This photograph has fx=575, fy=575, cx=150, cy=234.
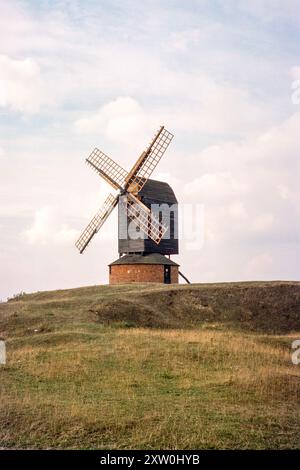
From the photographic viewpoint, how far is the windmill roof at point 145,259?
46591 mm

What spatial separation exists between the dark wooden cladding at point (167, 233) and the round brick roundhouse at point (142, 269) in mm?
659

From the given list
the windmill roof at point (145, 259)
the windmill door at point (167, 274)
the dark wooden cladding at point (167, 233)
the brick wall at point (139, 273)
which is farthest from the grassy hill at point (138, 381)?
the dark wooden cladding at point (167, 233)

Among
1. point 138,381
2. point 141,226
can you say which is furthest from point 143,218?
point 138,381

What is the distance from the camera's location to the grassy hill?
11.8 metres

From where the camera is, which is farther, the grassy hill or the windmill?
the windmill

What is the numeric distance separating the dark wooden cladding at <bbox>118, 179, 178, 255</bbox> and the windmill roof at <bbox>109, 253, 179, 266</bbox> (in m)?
0.41

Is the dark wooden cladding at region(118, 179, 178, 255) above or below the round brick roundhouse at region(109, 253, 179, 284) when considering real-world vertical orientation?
above

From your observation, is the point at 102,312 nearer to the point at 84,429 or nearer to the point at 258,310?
the point at 258,310

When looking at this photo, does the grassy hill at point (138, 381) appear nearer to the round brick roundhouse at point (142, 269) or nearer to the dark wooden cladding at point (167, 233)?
the round brick roundhouse at point (142, 269)

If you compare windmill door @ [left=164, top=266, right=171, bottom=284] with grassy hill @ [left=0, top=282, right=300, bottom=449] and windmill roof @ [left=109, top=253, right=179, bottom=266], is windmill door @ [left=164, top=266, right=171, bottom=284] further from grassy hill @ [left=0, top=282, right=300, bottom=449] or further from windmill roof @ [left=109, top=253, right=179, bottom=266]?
grassy hill @ [left=0, top=282, right=300, bottom=449]

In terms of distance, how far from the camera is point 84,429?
39.6ft

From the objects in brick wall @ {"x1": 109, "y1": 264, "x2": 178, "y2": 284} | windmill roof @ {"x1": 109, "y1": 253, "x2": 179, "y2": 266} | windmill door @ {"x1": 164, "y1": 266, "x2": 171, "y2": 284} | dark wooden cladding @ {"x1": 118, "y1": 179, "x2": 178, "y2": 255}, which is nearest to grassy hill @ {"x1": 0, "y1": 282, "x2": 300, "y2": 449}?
brick wall @ {"x1": 109, "y1": 264, "x2": 178, "y2": 284}
